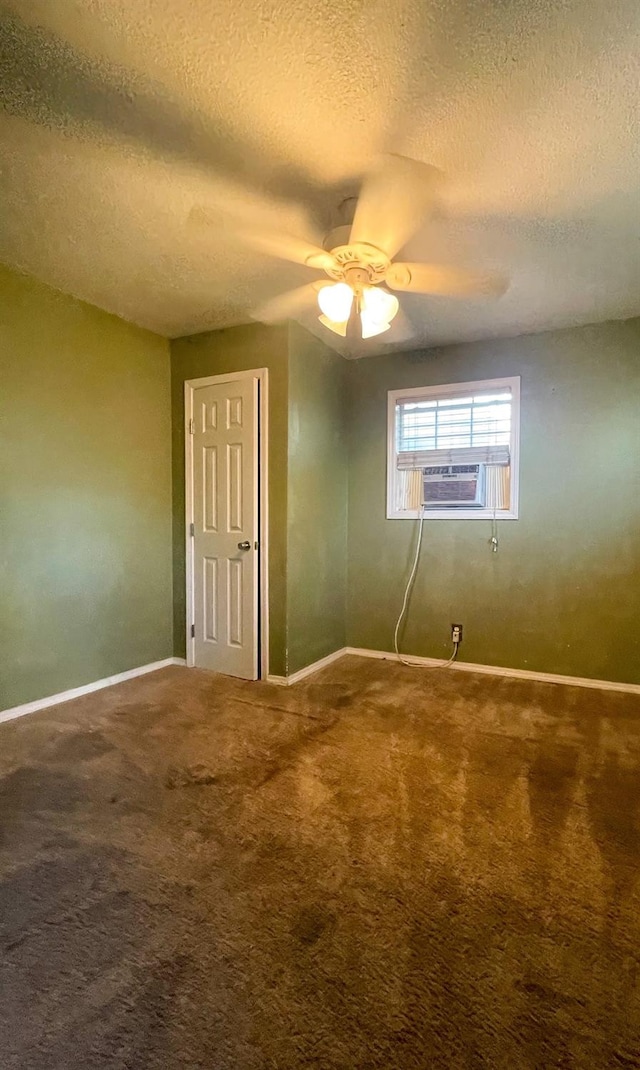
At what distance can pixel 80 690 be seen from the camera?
A: 10.5 ft

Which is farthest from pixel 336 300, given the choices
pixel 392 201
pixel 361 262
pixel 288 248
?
pixel 392 201

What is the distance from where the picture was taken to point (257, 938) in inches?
52.9

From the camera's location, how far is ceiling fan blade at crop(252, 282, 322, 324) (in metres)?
2.91

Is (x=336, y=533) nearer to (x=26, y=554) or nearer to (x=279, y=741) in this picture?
(x=279, y=741)

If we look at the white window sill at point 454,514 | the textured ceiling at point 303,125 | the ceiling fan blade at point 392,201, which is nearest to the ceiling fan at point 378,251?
the ceiling fan blade at point 392,201

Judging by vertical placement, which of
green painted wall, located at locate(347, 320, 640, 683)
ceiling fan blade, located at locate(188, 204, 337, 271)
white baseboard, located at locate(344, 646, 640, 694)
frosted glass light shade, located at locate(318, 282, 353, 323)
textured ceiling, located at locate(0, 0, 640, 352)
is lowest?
white baseboard, located at locate(344, 646, 640, 694)

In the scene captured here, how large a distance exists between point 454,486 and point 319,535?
1.11 m

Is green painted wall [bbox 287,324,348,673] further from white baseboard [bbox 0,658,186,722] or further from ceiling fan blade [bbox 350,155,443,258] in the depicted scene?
ceiling fan blade [bbox 350,155,443,258]

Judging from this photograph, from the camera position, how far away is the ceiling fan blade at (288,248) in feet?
6.77

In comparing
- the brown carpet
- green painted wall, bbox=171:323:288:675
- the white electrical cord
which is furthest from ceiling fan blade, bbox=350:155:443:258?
the white electrical cord

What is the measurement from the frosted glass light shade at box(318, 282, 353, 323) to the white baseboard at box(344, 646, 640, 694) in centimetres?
273

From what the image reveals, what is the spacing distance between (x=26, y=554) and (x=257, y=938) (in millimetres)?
2381

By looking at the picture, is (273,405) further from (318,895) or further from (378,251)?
(318,895)

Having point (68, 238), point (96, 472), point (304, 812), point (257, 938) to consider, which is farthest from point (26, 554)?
point (257, 938)
